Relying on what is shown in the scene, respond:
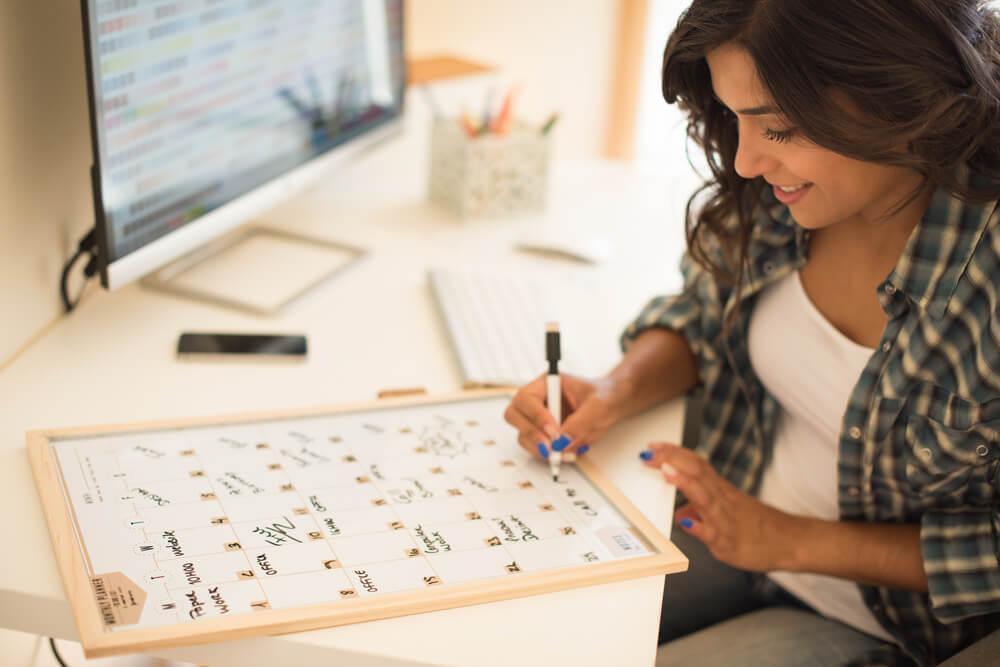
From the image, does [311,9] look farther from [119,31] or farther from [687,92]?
[687,92]

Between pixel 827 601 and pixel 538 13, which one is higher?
pixel 538 13

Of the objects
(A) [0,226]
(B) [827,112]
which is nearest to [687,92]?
(B) [827,112]

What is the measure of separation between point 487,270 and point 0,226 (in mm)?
615

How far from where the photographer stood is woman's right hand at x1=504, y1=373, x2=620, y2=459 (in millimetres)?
919

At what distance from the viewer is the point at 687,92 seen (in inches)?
38.9

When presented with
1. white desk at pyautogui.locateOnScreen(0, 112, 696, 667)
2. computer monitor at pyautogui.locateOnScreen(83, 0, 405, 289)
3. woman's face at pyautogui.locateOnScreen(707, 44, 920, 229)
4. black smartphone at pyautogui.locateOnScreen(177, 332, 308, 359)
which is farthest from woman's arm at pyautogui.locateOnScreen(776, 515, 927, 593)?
computer monitor at pyautogui.locateOnScreen(83, 0, 405, 289)

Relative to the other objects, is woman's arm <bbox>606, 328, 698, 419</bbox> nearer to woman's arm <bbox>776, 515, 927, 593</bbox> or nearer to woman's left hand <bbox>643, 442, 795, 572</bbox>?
woman's left hand <bbox>643, 442, 795, 572</bbox>

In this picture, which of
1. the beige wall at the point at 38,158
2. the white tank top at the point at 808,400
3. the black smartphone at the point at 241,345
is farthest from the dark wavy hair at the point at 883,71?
the beige wall at the point at 38,158

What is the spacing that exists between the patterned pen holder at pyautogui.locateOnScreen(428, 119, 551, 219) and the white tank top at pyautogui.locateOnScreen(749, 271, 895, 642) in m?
0.57

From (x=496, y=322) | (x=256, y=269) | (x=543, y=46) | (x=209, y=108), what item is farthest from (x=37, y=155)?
(x=543, y=46)

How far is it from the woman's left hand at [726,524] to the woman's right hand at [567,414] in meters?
0.06

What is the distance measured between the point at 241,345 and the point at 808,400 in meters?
0.59

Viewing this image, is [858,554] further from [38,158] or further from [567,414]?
[38,158]

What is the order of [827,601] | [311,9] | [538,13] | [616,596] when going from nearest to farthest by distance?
1. [616,596]
2. [827,601]
3. [311,9]
4. [538,13]
